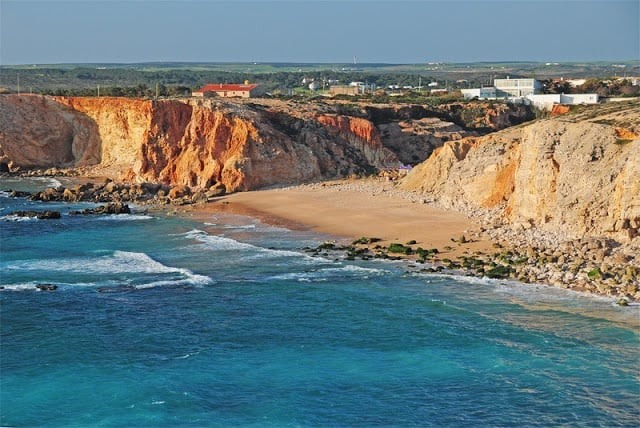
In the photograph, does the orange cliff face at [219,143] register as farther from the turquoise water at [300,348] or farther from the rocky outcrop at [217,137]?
the turquoise water at [300,348]

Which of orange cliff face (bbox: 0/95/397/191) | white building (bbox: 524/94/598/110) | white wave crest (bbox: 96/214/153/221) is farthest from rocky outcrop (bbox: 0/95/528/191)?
white wave crest (bbox: 96/214/153/221)

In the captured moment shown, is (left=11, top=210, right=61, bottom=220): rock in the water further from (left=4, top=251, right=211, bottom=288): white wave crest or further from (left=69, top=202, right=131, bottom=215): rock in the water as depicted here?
(left=4, top=251, right=211, bottom=288): white wave crest

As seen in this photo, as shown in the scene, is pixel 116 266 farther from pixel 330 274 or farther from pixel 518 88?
pixel 518 88

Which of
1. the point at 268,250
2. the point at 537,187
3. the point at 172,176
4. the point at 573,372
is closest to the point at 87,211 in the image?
the point at 172,176

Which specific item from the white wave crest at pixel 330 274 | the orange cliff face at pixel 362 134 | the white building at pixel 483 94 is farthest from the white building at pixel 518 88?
the white wave crest at pixel 330 274

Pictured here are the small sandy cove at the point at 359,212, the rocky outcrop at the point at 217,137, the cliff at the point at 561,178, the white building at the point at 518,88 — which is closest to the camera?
the cliff at the point at 561,178

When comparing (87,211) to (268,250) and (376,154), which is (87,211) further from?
(376,154)
